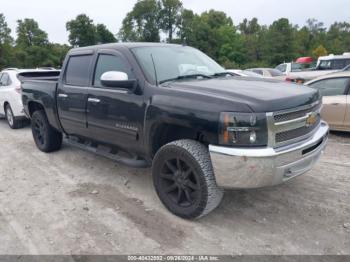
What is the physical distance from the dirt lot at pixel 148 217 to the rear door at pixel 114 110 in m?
0.74

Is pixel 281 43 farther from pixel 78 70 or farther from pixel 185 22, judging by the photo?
pixel 78 70

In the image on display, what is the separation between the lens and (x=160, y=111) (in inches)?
149

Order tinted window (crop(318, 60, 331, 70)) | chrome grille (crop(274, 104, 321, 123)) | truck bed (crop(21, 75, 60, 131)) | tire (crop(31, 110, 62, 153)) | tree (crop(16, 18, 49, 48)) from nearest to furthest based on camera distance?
chrome grille (crop(274, 104, 321, 123))
truck bed (crop(21, 75, 60, 131))
tire (crop(31, 110, 62, 153))
tinted window (crop(318, 60, 331, 70))
tree (crop(16, 18, 49, 48))

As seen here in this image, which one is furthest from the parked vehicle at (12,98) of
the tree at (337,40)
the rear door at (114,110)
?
the tree at (337,40)

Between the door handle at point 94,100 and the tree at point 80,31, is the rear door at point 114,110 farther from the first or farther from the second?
the tree at point 80,31

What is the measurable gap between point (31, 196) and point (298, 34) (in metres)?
53.2

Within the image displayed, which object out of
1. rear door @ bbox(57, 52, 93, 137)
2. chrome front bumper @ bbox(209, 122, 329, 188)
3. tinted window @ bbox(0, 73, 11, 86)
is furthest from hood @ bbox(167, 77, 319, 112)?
tinted window @ bbox(0, 73, 11, 86)

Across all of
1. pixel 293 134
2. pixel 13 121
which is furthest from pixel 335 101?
pixel 13 121

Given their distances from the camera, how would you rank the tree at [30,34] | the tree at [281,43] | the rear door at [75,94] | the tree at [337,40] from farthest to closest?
the tree at [337,40] < the tree at [30,34] < the tree at [281,43] < the rear door at [75,94]

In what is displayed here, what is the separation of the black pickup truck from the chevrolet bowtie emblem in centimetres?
1

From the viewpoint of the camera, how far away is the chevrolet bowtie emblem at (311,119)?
3.68 m

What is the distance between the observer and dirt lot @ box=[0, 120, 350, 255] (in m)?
3.31

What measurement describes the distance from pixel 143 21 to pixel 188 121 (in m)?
63.5

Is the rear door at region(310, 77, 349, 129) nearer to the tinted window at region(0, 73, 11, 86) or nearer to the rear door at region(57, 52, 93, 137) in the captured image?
the rear door at region(57, 52, 93, 137)
